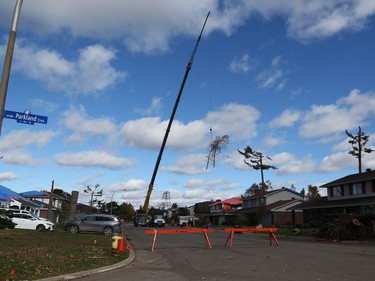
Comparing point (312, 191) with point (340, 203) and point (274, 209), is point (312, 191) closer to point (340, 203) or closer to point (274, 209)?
point (274, 209)

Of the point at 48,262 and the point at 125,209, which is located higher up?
the point at 125,209

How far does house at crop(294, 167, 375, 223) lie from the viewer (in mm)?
41438

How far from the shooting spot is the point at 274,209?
2512 inches

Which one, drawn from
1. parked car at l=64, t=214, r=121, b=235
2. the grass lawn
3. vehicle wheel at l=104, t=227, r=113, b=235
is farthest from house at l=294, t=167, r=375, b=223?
the grass lawn

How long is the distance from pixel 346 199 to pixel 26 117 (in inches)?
1676

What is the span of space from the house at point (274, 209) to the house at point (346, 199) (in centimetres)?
782

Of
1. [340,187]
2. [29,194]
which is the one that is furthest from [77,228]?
[29,194]

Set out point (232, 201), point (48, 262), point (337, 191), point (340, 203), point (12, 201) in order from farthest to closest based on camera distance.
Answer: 1. point (232, 201)
2. point (12, 201)
3. point (337, 191)
4. point (340, 203)
5. point (48, 262)

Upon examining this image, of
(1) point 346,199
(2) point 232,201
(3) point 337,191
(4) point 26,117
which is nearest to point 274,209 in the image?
(3) point 337,191

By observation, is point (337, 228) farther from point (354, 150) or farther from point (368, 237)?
point (354, 150)

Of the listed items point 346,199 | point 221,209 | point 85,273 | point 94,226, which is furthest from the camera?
point 221,209

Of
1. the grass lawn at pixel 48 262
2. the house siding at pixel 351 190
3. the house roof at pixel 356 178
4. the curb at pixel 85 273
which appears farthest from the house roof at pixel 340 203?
the curb at pixel 85 273

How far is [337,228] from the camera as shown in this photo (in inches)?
1153

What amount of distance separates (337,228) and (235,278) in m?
21.0
